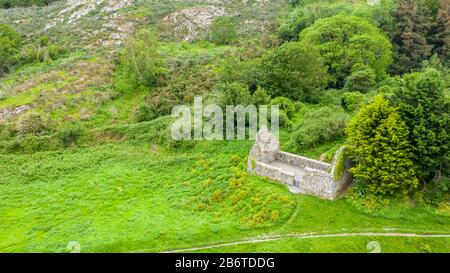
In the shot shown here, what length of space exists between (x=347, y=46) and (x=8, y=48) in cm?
5235

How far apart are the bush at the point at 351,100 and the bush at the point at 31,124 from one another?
35.0 meters

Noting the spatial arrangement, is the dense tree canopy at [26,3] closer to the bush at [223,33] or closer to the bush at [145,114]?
the bush at [223,33]

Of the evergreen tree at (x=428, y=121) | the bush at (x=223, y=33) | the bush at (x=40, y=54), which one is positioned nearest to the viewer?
the evergreen tree at (x=428, y=121)

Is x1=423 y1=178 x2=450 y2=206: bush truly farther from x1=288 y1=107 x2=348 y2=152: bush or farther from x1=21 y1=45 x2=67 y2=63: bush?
x1=21 y1=45 x2=67 y2=63: bush

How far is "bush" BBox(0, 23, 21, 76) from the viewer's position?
6912 centimetres

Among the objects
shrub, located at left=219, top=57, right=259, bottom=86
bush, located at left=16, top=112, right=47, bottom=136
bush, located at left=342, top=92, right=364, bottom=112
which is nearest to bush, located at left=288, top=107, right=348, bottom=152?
bush, located at left=342, top=92, right=364, bottom=112

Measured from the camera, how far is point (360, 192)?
113 ft

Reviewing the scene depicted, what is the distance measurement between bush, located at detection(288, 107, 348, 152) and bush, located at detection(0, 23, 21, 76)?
49802 mm

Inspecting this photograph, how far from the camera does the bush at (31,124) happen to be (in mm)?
51281

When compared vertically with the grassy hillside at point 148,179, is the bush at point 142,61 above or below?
above

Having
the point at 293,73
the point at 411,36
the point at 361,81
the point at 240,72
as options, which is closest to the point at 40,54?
the point at 240,72

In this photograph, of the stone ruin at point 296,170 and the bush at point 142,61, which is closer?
the stone ruin at point 296,170

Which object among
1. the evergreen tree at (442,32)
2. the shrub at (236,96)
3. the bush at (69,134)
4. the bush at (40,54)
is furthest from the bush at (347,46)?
the bush at (40,54)

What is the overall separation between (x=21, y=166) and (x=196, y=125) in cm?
1822
